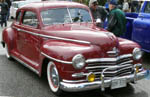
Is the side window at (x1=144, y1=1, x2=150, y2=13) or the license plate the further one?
the side window at (x1=144, y1=1, x2=150, y2=13)

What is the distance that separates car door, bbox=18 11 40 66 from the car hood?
0.39m

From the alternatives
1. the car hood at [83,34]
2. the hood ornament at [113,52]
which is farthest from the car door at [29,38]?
the hood ornament at [113,52]

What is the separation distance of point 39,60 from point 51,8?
4.29 feet

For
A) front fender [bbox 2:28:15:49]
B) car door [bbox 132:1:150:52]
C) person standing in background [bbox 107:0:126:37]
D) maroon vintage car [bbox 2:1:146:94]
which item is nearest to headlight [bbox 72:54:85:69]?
maroon vintage car [bbox 2:1:146:94]

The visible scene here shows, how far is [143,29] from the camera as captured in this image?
7074 mm

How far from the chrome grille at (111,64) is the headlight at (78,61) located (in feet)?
0.36

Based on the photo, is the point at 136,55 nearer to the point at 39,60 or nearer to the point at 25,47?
the point at 39,60

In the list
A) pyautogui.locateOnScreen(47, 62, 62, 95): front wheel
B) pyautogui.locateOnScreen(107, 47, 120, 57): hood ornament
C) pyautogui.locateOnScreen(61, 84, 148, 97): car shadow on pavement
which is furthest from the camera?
pyautogui.locateOnScreen(61, 84, 148, 97): car shadow on pavement

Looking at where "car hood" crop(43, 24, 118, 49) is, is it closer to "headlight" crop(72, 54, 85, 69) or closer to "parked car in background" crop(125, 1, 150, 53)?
"headlight" crop(72, 54, 85, 69)

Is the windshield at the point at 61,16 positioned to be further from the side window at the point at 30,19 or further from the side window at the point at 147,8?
the side window at the point at 147,8

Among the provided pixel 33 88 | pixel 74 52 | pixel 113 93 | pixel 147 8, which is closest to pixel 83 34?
pixel 74 52

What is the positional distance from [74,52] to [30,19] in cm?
225

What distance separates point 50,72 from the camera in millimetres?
5129

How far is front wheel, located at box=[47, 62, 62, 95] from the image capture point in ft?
15.9
